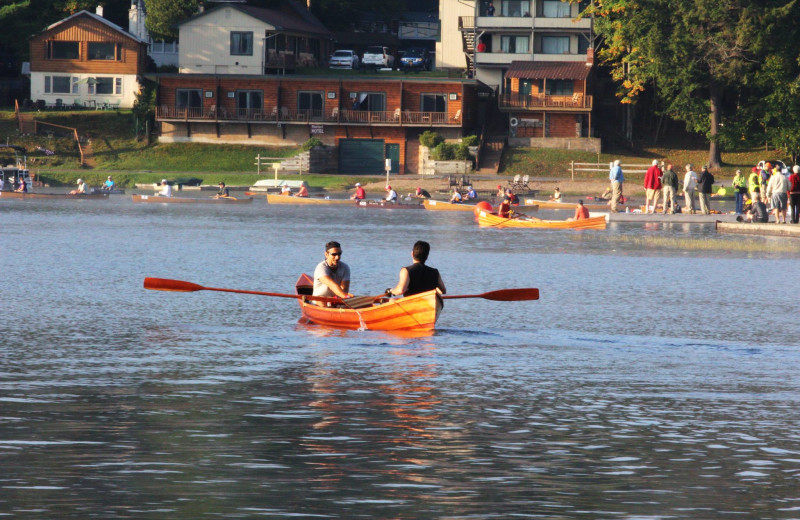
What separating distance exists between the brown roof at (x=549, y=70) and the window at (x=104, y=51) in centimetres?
2863

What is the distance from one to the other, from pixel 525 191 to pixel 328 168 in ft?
56.1

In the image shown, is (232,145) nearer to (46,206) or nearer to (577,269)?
(46,206)

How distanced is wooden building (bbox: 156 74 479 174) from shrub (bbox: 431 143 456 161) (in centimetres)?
296

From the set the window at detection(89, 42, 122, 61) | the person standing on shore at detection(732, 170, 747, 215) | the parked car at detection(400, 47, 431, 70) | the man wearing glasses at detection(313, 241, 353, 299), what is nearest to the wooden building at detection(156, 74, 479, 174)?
the window at detection(89, 42, 122, 61)

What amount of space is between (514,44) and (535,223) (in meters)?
40.7

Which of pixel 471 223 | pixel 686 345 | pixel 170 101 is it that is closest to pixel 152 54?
pixel 170 101

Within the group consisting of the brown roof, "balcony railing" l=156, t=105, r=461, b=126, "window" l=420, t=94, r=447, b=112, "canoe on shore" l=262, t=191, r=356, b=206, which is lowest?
"canoe on shore" l=262, t=191, r=356, b=206

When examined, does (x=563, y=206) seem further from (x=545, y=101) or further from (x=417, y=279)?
(x=417, y=279)

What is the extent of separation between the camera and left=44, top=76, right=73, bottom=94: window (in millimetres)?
85562

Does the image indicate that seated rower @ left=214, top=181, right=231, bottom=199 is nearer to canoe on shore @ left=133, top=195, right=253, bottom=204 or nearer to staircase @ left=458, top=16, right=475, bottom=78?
canoe on shore @ left=133, top=195, right=253, bottom=204

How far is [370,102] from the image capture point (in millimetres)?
79312

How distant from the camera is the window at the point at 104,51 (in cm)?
8556

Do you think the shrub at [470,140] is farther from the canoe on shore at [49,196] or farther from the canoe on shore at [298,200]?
the canoe on shore at [49,196]

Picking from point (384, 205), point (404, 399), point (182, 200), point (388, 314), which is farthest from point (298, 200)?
point (404, 399)
